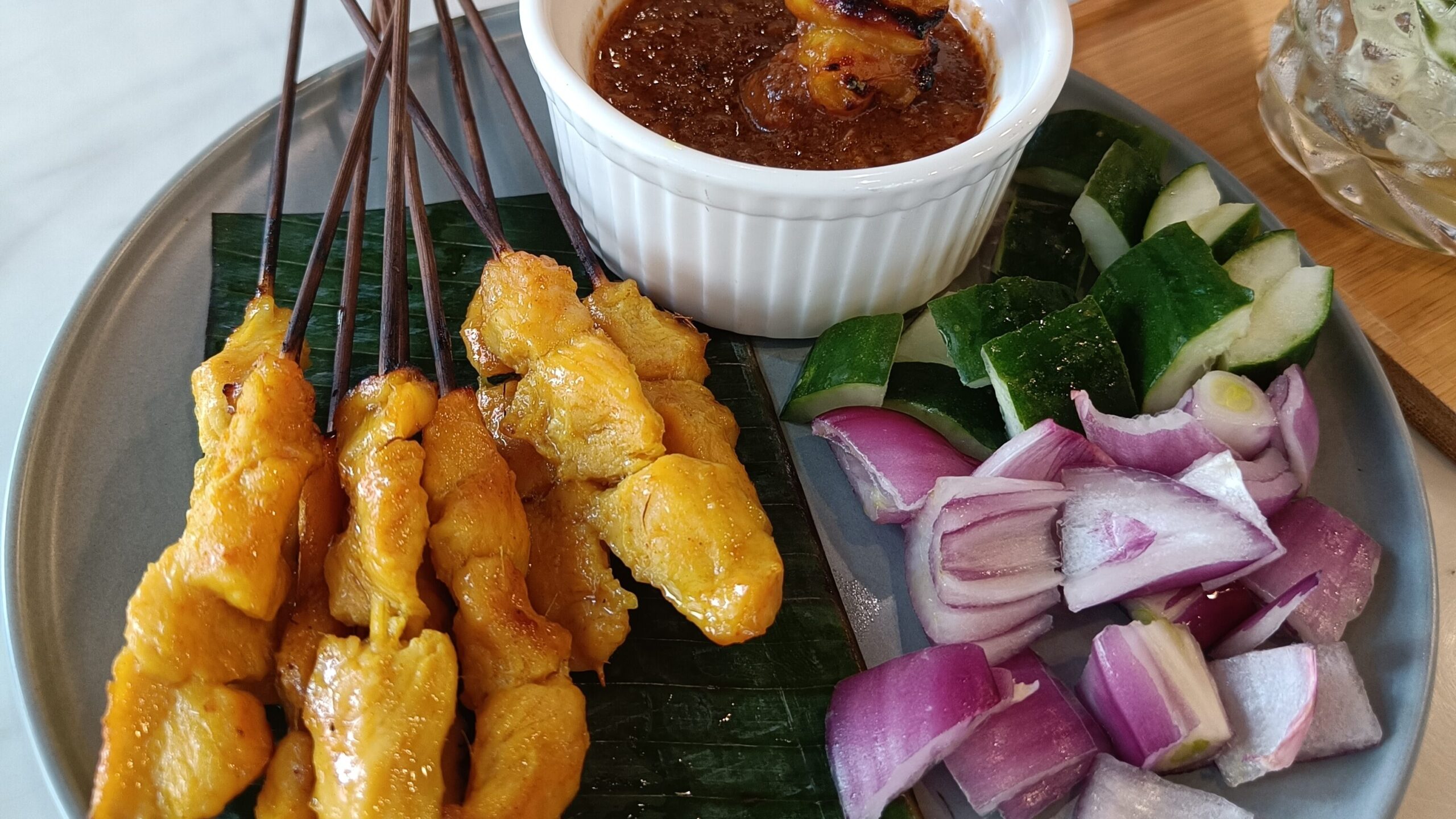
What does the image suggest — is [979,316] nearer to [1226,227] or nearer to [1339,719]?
[1226,227]

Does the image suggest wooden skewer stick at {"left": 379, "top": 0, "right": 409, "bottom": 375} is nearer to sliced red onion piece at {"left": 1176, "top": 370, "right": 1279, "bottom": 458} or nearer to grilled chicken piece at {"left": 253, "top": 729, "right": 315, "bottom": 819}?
grilled chicken piece at {"left": 253, "top": 729, "right": 315, "bottom": 819}

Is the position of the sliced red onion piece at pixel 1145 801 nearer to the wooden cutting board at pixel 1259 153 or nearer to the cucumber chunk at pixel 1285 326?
the cucumber chunk at pixel 1285 326

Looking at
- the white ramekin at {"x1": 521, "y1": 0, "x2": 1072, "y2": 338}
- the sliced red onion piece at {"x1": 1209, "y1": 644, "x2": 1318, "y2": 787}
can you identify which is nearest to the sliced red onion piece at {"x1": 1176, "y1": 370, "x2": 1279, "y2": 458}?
the sliced red onion piece at {"x1": 1209, "y1": 644, "x2": 1318, "y2": 787}

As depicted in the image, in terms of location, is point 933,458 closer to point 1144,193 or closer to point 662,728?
point 662,728

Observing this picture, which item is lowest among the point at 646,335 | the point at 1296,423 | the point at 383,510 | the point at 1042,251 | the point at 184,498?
the point at 1296,423

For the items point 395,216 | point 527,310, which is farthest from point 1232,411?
point 395,216

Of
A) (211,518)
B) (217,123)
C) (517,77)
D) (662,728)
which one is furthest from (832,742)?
(217,123)
